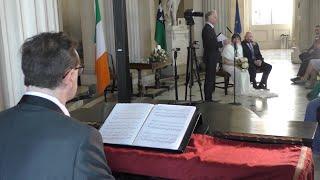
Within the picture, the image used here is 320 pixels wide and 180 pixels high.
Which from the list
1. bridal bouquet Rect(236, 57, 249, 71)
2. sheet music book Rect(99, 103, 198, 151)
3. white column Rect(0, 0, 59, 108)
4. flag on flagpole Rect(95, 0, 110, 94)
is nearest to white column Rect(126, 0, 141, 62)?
bridal bouquet Rect(236, 57, 249, 71)

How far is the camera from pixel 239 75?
8523mm

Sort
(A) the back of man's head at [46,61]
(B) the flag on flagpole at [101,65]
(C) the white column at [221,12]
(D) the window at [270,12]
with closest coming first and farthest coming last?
1. (A) the back of man's head at [46,61]
2. (B) the flag on flagpole at [101,65]
3. (C) the white column at [221,12]
4. (D) the window at [270,12]

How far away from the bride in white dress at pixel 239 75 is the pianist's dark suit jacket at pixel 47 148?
7367 millimetres

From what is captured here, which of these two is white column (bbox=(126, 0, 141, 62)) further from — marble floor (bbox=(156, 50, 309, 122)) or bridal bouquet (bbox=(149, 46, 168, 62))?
marble floor (bbox=(156, 50, 309, 122))

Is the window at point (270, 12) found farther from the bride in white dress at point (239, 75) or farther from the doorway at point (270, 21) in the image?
the bride in white dress at point (239, 75)

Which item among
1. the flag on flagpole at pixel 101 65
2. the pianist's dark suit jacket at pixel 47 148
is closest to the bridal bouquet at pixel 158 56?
the flag on flagpole at pixel 101 65

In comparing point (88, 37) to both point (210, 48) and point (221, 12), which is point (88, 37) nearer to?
point (210, 48)

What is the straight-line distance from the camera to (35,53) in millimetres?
1381

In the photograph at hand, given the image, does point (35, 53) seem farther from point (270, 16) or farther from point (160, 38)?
point (270, 16)

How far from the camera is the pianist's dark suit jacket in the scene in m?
1.25

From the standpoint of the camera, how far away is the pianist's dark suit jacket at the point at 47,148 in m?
1.25

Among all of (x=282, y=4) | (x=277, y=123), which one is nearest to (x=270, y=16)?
(x=282, y=4)

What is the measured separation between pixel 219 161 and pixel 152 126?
40 centimetres

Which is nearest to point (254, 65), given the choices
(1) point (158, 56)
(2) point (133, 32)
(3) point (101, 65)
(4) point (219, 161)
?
(1) point (158, 56)
